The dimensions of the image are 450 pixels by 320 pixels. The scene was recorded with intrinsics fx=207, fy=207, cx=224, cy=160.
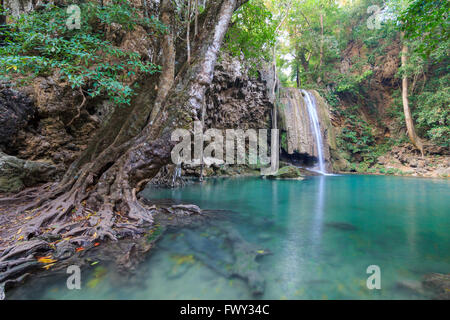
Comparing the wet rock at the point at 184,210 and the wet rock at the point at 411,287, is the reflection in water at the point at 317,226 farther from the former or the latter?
the wet rock at the point at 184,210

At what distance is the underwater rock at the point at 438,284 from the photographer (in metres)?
1.82

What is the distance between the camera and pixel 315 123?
50.4 ft

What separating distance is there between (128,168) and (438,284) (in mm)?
4360

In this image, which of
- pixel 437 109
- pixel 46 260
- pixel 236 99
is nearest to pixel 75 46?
pixel 46 260

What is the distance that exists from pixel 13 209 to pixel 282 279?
15.1 ft

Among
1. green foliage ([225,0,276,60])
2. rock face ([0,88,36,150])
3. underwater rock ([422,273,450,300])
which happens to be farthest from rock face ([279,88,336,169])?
rock face ([0,88,36,150])

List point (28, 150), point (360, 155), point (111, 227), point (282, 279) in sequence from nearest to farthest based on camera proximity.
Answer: point (282, 279), point (111, 227), point (28, 150), point (360, 155)

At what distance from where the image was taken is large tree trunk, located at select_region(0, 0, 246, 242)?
3.27 metres

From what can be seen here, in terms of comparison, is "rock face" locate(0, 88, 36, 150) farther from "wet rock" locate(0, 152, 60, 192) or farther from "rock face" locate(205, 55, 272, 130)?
"rock face" locate(205, 55, 272, 130)

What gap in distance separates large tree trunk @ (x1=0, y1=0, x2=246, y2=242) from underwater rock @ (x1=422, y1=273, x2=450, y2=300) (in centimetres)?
355

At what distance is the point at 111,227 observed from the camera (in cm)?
316

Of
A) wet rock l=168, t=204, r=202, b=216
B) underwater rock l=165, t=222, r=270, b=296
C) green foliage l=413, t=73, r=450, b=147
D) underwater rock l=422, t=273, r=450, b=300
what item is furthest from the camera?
green foliage l=413, t=73, r=450, b=147
